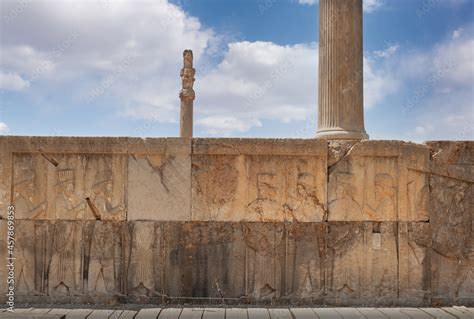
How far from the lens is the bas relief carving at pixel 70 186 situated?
21.0 ft

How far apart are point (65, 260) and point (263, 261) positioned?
8.36ft

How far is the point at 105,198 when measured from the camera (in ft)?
21.0

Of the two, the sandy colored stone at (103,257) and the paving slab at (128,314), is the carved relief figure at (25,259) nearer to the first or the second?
the sandy colored stone at (103,257)

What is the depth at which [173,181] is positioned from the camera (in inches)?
253

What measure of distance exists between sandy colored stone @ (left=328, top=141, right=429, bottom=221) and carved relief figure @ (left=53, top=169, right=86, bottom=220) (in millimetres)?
3254

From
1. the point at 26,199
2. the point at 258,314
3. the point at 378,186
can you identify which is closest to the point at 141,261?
the point at 26,199

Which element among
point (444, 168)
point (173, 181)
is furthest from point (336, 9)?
point (173, 181)

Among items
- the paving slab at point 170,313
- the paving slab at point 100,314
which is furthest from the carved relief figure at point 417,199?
the paving slab at point 100,314

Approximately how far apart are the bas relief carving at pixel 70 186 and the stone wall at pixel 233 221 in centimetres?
1

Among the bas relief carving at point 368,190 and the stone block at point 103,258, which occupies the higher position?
the bas relief carving at point 368,190

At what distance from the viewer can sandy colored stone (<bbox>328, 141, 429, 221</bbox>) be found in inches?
253

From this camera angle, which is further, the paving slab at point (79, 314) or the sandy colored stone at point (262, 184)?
the sandy colored stone at point (262, 184)

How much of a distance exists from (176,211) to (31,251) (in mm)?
1931

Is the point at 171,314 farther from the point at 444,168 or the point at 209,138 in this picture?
the point at 444,168
